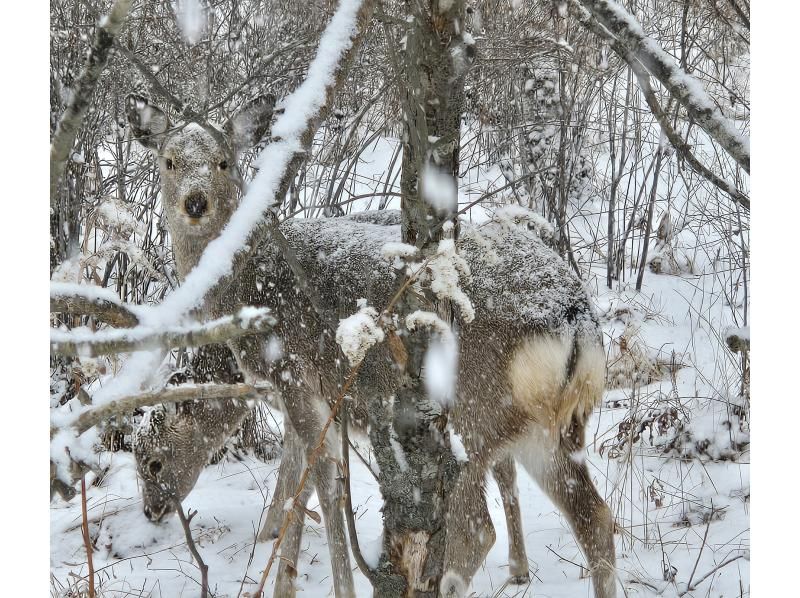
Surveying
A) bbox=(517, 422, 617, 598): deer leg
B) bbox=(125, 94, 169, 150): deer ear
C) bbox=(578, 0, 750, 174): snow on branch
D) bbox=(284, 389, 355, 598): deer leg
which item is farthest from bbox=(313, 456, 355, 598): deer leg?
bbox=(578, 0, 750, 174): snow on branch

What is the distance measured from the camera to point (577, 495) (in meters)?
2.70

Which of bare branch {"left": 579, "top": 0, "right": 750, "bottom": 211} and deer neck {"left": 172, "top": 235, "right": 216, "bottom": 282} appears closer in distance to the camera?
bare branch {"left": 579, "top": 0, "right": 750, "bottom": 211}

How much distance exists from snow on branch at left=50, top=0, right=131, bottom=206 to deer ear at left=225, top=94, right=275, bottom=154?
1313mm

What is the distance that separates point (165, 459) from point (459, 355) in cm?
115

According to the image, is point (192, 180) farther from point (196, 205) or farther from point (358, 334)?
point (358, 334)

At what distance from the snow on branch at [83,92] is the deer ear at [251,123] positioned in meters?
1.31

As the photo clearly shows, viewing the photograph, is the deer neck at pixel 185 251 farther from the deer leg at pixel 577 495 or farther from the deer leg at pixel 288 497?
the deer leg at pixel 577 495

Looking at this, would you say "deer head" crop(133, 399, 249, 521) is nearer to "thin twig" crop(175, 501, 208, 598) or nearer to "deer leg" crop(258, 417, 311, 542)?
"deer leg" crop(258, 417, 311, 542)

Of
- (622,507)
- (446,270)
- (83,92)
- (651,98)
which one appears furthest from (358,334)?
(622,507)

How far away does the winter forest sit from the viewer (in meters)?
2.48

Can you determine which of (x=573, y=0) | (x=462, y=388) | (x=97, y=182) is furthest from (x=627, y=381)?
(x=97, y=182)

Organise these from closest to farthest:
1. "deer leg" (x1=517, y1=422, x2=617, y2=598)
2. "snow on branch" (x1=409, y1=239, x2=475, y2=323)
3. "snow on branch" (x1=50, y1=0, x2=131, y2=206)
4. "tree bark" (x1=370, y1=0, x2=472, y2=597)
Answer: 1. "snow on branch" (x1=50, y1=0, x2=131, y2=206)
2. "snow on branch" (x1=409, y1=239, x2=475, y2=323)
3. "tree bark" (x1=370, y1=0, x2=472, y2=597)
4. "deer leg" (x1=517, y1=422, x2=617, y2=598)

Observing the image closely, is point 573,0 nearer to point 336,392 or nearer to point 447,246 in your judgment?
point 447,246

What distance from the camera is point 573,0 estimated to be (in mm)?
2324
